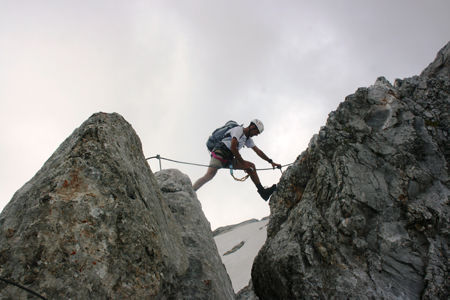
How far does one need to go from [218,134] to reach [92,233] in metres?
6.83

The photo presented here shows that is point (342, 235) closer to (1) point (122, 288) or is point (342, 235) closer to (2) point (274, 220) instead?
(2) point (274, 220)

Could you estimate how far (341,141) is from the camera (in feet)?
22.3

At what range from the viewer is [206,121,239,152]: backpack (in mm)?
10070

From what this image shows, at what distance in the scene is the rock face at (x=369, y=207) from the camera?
507 cm

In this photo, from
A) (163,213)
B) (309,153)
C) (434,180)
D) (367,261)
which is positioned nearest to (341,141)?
(309,153)

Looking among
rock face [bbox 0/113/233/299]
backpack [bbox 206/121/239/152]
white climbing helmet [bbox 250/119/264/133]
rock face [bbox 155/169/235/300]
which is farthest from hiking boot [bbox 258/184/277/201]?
rock face [bbox 0/113/233/299]

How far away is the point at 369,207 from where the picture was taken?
575 centimetres

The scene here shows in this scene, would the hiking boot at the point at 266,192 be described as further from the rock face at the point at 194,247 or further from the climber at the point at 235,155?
the rock face at the point at 194,247

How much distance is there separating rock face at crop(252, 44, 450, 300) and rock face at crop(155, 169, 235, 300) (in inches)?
39.6

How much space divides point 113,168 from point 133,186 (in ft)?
1.23

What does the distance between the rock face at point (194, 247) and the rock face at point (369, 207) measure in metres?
1.01

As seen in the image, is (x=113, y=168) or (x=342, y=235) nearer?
(x=113, y=168)

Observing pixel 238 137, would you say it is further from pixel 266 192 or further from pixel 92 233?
pixel 92 233

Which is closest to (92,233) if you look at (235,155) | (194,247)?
(194,247)
